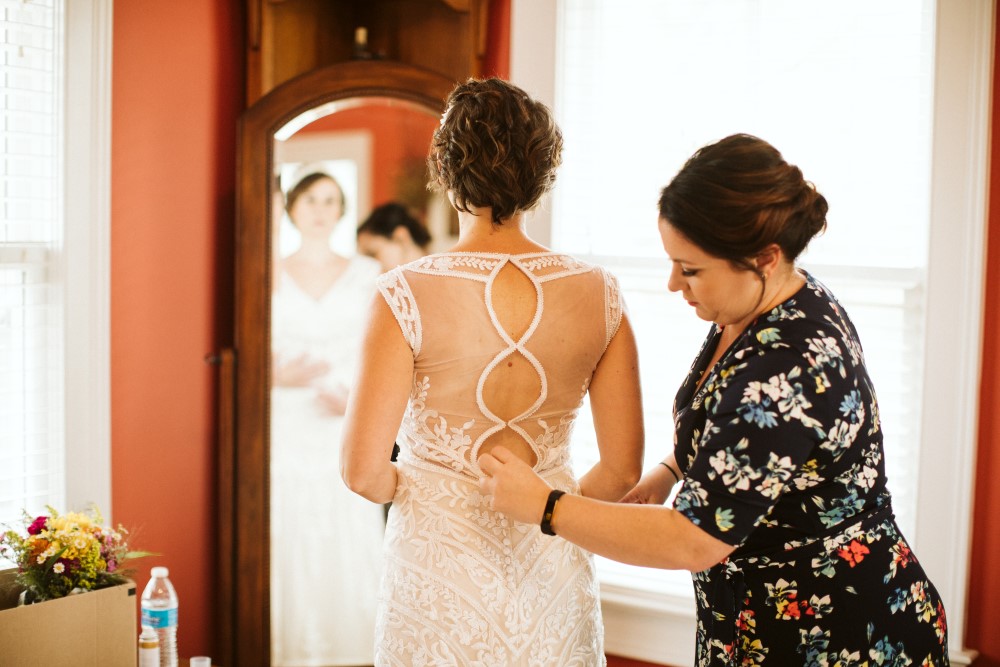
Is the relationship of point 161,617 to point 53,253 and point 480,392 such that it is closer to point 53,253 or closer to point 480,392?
point 480,392

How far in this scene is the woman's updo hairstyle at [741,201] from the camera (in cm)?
121

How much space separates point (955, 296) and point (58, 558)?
75.8 inches

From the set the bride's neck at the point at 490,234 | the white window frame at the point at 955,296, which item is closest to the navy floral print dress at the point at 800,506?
the bride's neck at the point at 490,234

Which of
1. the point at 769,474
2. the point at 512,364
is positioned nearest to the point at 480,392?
the point at 512,364

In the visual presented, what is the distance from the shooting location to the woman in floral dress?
3.88ft

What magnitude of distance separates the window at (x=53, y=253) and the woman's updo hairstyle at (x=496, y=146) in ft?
3.81

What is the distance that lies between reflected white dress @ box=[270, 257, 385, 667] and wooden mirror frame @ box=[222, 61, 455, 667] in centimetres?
4

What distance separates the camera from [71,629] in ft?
5.22

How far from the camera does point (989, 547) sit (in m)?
2.10

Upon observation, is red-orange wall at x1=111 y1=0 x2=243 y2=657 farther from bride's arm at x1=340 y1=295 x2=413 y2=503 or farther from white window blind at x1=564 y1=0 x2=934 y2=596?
bride's arm at x1=340 y1=295 x2=413 y2=503

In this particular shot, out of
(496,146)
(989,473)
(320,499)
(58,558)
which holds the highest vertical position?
(496,146)

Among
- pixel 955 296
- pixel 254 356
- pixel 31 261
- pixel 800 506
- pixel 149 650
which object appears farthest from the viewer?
pixel 254 356

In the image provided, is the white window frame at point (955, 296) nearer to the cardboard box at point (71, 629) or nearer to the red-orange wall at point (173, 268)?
the cardboard box at point (71, 629)

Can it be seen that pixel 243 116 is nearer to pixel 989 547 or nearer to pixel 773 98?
Result: pixel 773 98
